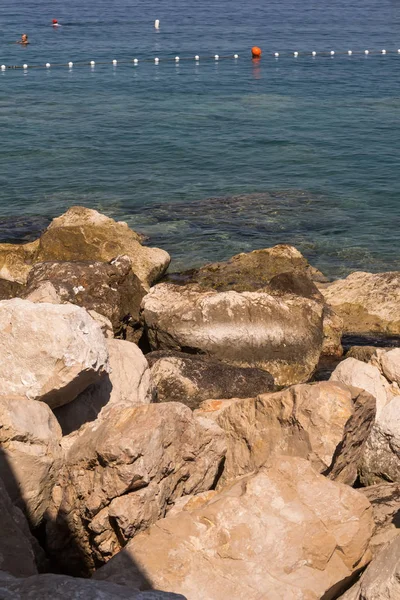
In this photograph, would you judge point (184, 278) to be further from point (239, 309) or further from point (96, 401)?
point (96, 401)

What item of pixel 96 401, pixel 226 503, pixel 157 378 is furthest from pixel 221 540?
pixel 157 378

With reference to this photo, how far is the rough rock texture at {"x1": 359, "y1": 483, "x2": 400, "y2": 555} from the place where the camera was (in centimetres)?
728

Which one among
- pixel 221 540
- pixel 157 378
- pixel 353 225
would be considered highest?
pixel 221 540

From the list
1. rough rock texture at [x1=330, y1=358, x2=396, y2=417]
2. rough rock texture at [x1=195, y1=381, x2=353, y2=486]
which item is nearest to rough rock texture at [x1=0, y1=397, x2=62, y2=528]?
rough rock texture at [x1=195, y1=381, x2=353, y2=486]

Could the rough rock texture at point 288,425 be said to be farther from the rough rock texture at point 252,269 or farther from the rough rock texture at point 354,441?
the rough rock texture at point 252,269

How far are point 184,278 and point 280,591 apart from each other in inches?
453

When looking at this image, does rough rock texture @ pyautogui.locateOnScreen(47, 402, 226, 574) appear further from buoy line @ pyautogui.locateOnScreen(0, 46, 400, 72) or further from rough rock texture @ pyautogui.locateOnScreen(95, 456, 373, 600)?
buoy line @ pyautogui.locateOnScreen(0, 46, 400, 72)

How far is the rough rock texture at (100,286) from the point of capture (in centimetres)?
1270

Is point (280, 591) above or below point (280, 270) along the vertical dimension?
above

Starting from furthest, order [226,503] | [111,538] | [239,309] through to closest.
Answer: [239,309], [111,538], [226,503]

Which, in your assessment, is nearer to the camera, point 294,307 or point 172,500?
point 172,500

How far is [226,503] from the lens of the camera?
22.3 feet

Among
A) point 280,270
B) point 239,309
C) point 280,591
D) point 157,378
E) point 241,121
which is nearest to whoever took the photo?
point 280,591

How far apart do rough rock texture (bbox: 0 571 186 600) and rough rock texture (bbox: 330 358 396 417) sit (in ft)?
17.6
